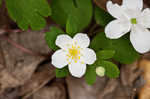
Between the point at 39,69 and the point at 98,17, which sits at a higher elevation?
the point at 98,17

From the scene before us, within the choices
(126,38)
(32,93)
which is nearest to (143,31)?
(126,38)

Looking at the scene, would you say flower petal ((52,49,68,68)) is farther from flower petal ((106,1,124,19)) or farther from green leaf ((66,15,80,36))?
flower petal ((106,1,124,19))

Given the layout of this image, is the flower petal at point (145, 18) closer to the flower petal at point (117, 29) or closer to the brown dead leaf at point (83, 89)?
the flower petal at point (117, 29)

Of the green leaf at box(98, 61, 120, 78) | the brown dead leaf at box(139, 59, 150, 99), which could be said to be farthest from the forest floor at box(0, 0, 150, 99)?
the green leaf at box(98, 61, 120, 78)

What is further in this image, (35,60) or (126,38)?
(35,60)

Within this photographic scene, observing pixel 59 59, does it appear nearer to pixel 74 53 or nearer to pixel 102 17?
pixel 74 53

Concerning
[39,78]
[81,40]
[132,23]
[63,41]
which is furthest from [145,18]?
[39,78]

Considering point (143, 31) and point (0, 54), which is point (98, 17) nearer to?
point (143, 31)
